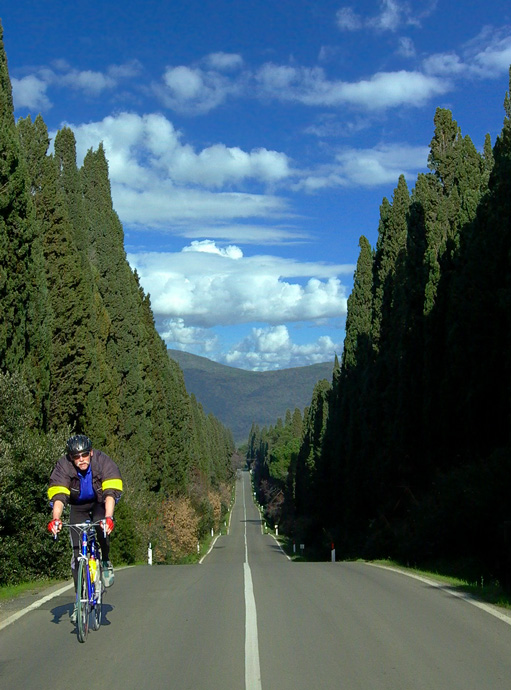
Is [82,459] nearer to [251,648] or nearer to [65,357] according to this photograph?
[251,648]

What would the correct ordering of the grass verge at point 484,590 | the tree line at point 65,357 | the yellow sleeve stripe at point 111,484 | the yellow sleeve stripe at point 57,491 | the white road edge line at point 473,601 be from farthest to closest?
the tree line at point 65,357 → the grass verge at point 484,590 → the white road edge line at point 473,601 → the yellow sleeve stripe at point 111,484 → the yellow sleeve stripe at point 57,491

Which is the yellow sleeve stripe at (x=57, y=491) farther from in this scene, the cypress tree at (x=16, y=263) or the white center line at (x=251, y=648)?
the cypress tree at (x=16, y=263)

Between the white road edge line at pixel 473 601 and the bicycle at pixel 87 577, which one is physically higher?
the bicycle at pixel 87 577

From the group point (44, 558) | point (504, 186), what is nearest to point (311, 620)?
point (44, 558)

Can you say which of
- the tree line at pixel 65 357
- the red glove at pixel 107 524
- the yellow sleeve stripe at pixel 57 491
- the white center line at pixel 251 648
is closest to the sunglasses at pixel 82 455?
the yellow sleeve stripe at pixel 57 491

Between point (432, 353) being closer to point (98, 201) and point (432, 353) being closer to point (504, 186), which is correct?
point (504, 186)

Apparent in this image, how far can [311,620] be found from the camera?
8.92m

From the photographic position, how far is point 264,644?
7527mm

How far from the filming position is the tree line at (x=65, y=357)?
46.9 ft

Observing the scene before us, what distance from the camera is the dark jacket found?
7471mm

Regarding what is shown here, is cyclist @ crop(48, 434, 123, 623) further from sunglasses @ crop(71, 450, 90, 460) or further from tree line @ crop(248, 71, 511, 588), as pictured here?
tree line @ crop(248, 71, 511, 588)

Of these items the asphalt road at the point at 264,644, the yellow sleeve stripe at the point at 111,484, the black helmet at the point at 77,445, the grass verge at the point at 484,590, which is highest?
the black helmet at the point at 77,445

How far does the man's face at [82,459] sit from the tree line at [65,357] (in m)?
5.96

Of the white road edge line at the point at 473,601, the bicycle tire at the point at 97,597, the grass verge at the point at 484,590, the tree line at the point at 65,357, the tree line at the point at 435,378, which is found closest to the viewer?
the bicycle tire at the point at 97,597
